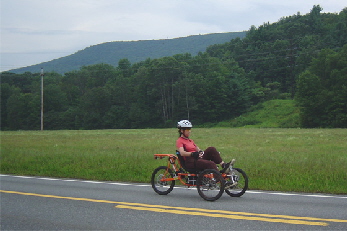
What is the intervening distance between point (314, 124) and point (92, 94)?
60028 mm

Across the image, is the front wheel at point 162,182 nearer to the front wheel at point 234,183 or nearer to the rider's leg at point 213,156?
the rider's leg at point 213,156

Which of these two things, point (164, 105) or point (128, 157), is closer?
point (128, 157)

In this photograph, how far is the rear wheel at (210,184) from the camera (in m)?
9.12

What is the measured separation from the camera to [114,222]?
7402mm

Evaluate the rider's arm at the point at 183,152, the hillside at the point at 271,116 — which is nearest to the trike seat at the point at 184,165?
the rider's arm at the point at 183,152

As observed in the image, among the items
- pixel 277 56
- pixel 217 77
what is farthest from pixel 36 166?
pixel 277 56

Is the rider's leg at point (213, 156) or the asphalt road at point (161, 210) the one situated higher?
the rider's leg at point (213, 156)

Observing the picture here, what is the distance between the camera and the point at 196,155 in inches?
378

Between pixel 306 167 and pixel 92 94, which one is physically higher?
pixel 92 94

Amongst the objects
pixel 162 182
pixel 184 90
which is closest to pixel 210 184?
pixel 162 182

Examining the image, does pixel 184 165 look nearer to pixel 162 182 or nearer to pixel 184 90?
pixel 162 182

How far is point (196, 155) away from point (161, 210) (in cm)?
178

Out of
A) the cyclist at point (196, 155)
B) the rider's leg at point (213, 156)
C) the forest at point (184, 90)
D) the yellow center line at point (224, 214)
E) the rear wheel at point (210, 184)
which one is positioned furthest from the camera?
the forest at point (184, 90)

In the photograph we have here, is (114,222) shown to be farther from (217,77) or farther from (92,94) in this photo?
(92,94)
